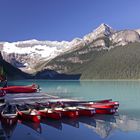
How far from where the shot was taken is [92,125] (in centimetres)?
3703

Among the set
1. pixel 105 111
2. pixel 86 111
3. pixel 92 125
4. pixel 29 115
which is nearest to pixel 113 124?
pixel 92 125

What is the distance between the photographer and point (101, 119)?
136 feet

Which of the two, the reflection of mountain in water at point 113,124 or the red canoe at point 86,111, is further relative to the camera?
the red canoe at point 86,111

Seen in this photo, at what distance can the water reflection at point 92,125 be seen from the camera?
3225cm

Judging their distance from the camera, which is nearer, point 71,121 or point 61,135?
point 61,135

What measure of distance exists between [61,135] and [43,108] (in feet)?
39.2

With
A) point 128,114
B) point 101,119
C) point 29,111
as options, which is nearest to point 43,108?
point 29,111

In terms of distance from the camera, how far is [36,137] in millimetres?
29859

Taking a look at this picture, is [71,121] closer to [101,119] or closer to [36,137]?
[101,119]

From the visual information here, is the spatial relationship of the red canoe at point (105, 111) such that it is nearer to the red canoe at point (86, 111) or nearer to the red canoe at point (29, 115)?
the red canoe at point (86, 111)

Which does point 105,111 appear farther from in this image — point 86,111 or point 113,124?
point 113,124

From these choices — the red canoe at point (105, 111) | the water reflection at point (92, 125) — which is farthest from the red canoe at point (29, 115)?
the red canoe at point (105, 111)

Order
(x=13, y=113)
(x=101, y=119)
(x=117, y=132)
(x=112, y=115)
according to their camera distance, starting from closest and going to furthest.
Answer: (x=117, y=132) → (x=13, y=113) → (x=101, y=119) → (x=112, y=115)

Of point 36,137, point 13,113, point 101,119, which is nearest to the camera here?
point 36,137
